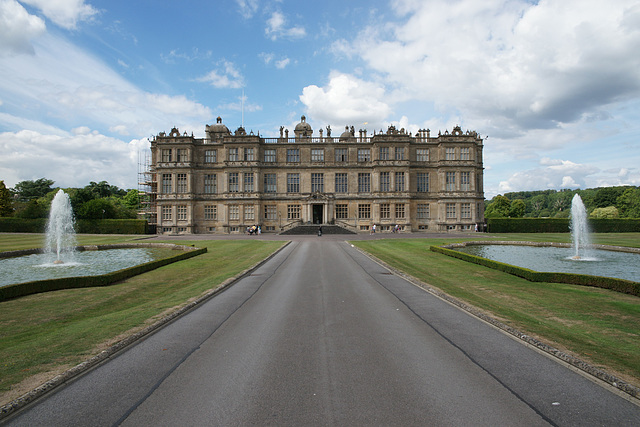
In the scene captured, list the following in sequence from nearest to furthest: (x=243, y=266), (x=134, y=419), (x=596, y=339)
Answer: (x=134, y=419), (x=596, y=339), (x=243, y=266)

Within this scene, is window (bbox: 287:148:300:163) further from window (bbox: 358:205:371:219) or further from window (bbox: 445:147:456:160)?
window (bbox: 445:147:456:160)

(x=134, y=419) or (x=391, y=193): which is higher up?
(x=391, y=193)

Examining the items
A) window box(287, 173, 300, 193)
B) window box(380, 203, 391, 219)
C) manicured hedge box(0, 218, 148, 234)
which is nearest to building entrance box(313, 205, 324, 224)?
window box(287, 173, 300, 193)

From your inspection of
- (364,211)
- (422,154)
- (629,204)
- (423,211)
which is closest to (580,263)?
(423,211)

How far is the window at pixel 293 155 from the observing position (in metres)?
65.1

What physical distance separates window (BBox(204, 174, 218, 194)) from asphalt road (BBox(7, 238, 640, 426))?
56.5 metres

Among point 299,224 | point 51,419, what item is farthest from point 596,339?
point 299,224

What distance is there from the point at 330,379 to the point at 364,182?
59516 mm

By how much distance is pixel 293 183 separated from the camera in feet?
214

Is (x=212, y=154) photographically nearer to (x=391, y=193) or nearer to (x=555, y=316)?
(x=391, y=193)

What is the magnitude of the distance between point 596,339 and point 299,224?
2110 inches

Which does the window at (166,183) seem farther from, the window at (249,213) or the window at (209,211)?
the window at (249,213)

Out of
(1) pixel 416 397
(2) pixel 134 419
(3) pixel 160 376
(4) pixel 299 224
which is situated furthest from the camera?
(4) pixel 299 224

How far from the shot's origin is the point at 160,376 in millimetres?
7105
